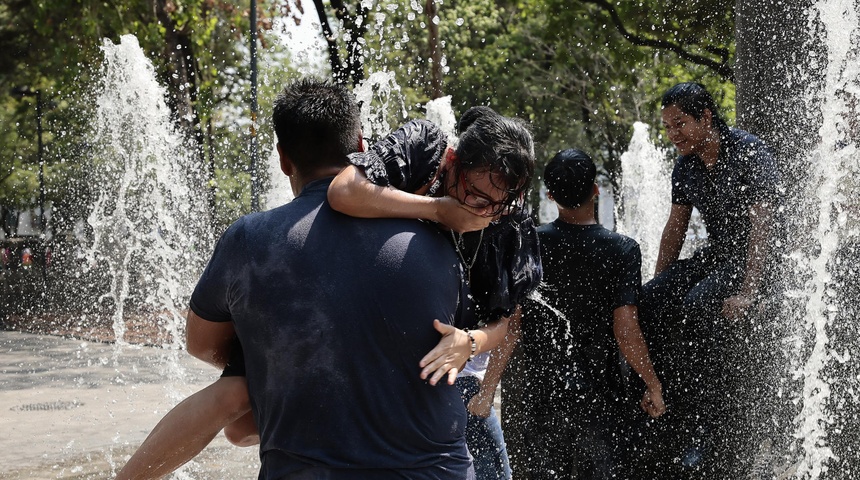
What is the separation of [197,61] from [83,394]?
13045mm

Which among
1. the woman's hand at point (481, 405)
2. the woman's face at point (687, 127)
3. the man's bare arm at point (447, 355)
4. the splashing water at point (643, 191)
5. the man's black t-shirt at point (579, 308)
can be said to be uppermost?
the woman's face at point (687, 127)

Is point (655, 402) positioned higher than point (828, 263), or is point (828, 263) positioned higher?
point (828, 263)

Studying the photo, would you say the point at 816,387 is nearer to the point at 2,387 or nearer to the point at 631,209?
the point at 2,387

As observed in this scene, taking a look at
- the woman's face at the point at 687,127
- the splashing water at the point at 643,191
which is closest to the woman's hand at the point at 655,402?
the woman's face at the point at 687,127

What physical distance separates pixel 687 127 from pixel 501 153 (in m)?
1.82

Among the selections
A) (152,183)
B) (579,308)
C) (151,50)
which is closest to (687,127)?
(579,308)

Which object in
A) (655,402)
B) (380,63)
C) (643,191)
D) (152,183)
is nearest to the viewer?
(655,402)

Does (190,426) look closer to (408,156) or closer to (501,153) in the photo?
(408,156)

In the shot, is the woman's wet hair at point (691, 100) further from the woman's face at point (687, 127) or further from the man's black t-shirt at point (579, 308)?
the man's black t-shirt at point (579, 308)

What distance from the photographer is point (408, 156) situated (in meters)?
2.38

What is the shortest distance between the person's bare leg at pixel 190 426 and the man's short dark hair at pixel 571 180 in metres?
1.75

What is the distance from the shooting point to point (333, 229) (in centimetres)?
218

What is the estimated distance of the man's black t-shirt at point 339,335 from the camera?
2117 millimetres

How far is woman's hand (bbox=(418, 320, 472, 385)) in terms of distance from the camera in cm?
215
